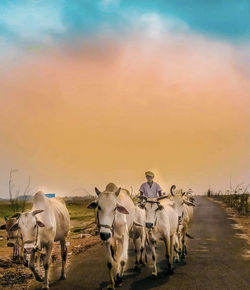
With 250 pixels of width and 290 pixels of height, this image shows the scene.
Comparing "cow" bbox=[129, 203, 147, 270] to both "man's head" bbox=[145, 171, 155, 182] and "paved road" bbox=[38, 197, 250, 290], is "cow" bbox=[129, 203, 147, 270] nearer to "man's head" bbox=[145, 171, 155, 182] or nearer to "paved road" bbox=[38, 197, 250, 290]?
"paved road" bbox=[38, 197, 250, 290]

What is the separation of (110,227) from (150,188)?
4128 millimetres

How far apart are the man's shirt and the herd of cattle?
0.54 metres

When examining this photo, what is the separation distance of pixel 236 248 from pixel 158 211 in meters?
5.92

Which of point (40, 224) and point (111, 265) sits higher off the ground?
point (40, 224)

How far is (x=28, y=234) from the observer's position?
9367mm

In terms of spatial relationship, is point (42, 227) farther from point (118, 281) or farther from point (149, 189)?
point (149, 189)

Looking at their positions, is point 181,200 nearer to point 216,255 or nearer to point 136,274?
point 216,255

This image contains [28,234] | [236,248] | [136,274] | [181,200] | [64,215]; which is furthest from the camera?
[236,248]

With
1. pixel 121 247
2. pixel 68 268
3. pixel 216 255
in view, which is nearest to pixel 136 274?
pixel 121 247

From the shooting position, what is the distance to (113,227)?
9.81m

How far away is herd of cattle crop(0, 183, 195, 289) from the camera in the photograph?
9414mm

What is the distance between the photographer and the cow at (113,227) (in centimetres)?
927

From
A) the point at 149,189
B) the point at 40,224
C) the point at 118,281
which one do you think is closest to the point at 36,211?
the point at 40,224

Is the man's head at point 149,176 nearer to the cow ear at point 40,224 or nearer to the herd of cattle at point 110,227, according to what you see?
the herd of cattle at point 110,227
